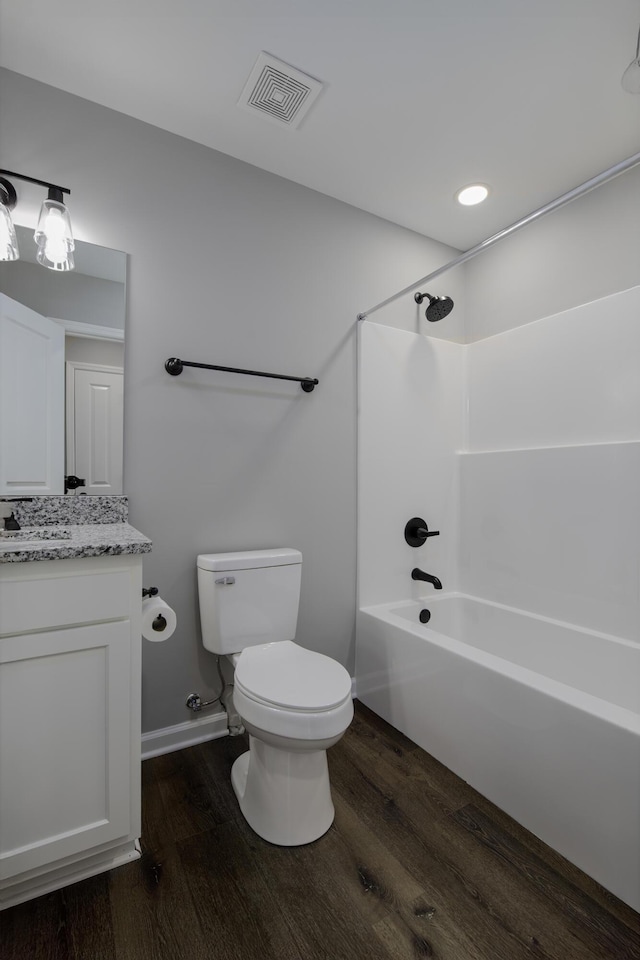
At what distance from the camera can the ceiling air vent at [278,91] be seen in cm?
147

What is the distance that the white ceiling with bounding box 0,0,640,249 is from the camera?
130 cm

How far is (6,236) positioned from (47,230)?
116 millimetres

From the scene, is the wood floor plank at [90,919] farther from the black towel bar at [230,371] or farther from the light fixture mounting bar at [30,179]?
the light fixture mounting bar at [30,179]

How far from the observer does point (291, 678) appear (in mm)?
1396

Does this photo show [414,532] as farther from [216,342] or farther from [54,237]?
[54,237]

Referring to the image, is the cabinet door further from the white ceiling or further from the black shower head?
Result: the black shower head

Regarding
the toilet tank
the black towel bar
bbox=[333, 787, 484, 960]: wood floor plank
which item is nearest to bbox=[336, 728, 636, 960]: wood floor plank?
bbox=[333, 787, 484, 960]: wood floor plank

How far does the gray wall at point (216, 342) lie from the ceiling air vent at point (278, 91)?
116mm

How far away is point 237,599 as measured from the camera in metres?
1.69

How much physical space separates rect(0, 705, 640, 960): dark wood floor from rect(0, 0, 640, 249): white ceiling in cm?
247

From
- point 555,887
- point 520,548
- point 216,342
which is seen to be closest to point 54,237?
point 216,342

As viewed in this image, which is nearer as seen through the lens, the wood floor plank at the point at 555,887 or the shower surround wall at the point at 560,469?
the wood floor plank at the point at 555,887

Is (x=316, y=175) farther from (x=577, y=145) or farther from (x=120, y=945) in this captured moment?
(x=120, y=945)

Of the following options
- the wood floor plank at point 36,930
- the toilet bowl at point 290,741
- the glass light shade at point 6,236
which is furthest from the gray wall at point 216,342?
the wood floor plank at point 36,930
